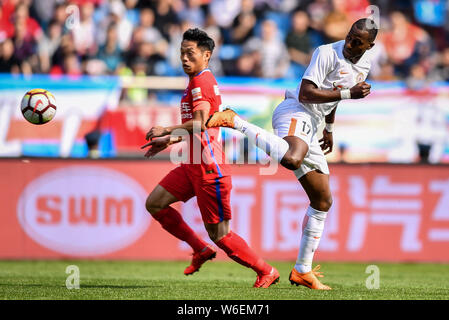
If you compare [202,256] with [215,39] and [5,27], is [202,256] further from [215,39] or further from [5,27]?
[5,27]

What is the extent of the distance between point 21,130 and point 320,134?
606 cm

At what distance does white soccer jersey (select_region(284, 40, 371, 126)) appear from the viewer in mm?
8156

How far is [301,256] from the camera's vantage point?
331 inches

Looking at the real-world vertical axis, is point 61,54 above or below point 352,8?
below

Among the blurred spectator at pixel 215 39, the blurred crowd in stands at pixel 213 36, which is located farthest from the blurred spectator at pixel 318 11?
the blurred spectator at pixel 215 39

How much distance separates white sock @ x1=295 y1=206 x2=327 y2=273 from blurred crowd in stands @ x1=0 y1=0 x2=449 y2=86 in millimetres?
7568

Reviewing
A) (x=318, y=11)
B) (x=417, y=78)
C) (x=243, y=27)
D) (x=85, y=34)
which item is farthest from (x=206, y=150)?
(x=318, y=11)

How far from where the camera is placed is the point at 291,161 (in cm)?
792

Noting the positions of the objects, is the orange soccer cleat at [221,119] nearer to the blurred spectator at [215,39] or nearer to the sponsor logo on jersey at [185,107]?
the sponsor logo on jersey at [185,107]

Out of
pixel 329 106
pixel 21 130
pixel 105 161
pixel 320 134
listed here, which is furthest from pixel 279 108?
pixel 21 130

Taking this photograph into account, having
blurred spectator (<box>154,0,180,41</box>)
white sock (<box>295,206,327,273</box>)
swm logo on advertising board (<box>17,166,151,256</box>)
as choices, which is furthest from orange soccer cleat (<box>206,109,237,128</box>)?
blurred spectator (<box>154,0,180,41</box>)

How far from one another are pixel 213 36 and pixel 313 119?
8.23 meters

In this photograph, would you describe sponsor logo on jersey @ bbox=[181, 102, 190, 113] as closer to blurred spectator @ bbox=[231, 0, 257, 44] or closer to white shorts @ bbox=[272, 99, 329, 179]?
white shorts @ bbox=[272, 99, 329, 179]
